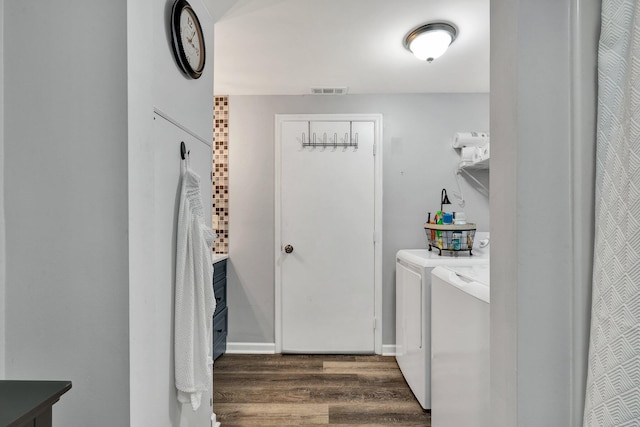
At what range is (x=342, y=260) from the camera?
9.91ft

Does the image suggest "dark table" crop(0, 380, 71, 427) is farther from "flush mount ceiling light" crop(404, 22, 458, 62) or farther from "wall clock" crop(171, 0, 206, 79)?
"flush mount ceiling light" crop(404, 22, 458, 62)

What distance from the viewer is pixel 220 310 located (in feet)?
9.34

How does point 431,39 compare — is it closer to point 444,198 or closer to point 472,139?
point 472,139

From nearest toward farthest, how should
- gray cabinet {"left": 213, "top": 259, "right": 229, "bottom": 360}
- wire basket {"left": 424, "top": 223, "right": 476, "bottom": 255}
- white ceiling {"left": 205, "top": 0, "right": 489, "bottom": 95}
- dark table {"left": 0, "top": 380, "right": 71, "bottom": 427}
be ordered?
1. dark table {"left": 0, "top": 380, "right": 71, "bottom": 427}
2. white ceiling {"left": 205, "top": 0, "right": 489, "bottom": 95}
3. wire basket {"left": 424, "top": 223, "right": 476, "bottom": 255}
4. gray cabinet {"left": 213, "top": 259, "right": 229, "bottom": 360}

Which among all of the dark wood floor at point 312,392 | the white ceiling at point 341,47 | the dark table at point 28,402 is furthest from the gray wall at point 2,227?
the dark wood floor at point 312,392

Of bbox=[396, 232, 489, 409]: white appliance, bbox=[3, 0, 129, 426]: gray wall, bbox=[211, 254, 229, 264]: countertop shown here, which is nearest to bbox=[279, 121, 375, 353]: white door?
bbox=[396, 232, 489, 409]: white appliance

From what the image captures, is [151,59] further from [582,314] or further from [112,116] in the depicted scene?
[582,314]

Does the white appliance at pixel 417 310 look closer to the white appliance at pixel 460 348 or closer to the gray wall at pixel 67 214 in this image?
the white appliance at pixel 460 348

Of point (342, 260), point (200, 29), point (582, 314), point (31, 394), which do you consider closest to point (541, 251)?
point (582, 314)

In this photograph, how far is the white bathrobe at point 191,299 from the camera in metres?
1.33

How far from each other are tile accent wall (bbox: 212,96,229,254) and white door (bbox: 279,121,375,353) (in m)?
0.50

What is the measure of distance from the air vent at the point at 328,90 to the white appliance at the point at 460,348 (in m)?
1.76

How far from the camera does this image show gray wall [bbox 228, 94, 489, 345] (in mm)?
3041

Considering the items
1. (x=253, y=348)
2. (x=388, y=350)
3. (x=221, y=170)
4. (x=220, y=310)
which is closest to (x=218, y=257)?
(x=220, y=310)
